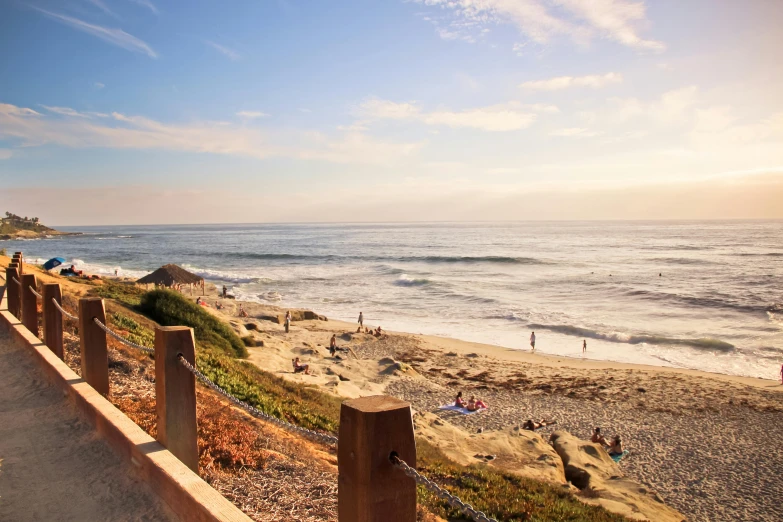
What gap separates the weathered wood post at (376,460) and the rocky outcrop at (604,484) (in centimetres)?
704

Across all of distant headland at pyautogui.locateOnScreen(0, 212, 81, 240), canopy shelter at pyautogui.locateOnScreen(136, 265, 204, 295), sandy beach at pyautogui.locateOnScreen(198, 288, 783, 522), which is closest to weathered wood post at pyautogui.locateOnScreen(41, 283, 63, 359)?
sandy beach at pyautogui.locateOnScreen(198, 288, 783, 522)

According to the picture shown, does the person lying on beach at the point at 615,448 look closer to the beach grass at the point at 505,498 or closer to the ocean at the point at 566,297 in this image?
the beach grass at the point at 505,498

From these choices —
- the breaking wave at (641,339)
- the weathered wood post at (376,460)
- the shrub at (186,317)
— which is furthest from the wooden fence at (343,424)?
the breaking wave at (641,339)

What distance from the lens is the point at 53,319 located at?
6.38m

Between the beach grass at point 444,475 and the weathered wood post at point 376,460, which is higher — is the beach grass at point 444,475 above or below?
below

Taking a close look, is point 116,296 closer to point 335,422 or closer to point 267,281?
point 335,422

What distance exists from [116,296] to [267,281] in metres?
32.0

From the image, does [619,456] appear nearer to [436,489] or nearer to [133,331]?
[133,331]

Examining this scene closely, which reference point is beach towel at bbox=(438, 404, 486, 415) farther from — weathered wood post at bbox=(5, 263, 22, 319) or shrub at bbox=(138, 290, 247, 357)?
weathered wood post at bbox=(5, 263, 22, 319)

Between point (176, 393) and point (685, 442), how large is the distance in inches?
582

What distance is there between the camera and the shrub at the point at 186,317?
14367mm

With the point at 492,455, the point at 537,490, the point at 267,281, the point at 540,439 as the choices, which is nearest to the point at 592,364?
the point at 540,439

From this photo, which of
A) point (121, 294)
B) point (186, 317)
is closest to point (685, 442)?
point (186, 317)

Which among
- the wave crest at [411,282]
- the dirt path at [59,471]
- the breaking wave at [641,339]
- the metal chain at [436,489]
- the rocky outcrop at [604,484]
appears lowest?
the breaking wave at [641,339]
